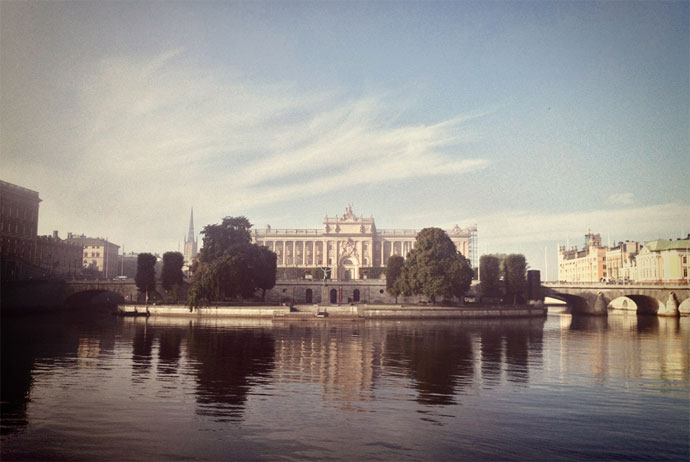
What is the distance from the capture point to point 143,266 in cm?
9912

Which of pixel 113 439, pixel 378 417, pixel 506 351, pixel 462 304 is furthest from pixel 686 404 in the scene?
pixel 462 304

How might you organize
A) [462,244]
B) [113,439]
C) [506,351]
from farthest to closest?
1. [462,244]
2. [506,351]
3. [113,439]

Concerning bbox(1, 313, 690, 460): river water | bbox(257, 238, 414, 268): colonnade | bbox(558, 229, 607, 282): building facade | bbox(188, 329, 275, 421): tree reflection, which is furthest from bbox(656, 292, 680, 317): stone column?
bbox(257, 238, 414, 268): colonnade

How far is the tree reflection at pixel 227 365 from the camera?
25.0 meters

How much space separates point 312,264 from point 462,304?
82455mm

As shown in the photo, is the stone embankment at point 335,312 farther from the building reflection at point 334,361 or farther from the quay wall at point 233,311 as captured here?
the building reflection at point 334,361

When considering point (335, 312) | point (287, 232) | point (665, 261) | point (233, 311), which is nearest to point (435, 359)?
point (335, 312)

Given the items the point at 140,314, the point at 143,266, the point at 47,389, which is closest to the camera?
the point at 47,389

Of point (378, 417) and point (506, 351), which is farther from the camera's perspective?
point (506, 351)

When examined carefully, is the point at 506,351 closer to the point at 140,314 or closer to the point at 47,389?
the point at 47,389

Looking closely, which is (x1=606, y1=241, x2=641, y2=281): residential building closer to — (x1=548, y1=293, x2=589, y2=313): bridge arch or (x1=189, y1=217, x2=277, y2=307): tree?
(x1=548, y1=293, x2=589, y2=313): bridge arch

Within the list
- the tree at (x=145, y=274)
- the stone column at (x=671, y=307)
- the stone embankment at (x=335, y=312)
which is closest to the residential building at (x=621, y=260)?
the stone column at (x=671, y=307)

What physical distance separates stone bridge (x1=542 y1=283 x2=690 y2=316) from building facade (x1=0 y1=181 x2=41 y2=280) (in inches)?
3768

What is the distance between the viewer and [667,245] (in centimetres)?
11625
